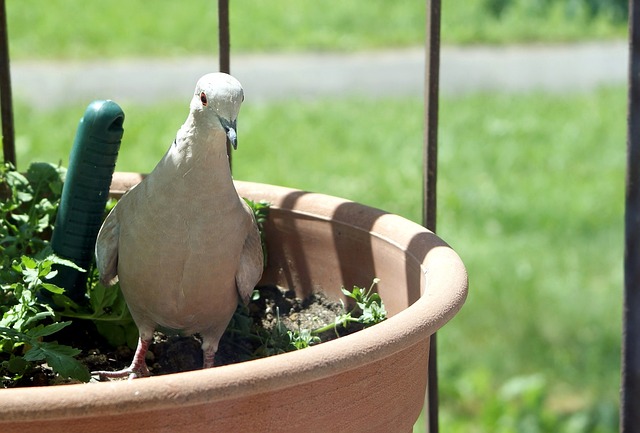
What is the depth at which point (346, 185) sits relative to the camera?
208 inches

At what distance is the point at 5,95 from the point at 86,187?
420mm

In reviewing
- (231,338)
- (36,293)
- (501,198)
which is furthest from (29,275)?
(501,198)

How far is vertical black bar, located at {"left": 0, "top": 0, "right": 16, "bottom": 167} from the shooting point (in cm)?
212

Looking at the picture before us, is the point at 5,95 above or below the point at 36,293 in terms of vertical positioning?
above

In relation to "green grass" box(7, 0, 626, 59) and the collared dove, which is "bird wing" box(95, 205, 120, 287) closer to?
the collared dove

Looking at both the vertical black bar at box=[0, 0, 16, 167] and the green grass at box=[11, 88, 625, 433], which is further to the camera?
the green grass at box=[11, 88, 625, 433]

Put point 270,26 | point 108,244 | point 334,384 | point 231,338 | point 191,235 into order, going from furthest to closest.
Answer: point 270,26
point 231,338
point 108,244
point 191,235
point 334,384

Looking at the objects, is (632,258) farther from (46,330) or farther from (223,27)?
(46,330)

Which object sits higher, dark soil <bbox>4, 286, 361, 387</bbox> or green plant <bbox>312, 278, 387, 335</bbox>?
green plant <bbox>312, 278, 387, 335</bbox>

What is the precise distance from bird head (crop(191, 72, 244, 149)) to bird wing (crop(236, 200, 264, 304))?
0.21m

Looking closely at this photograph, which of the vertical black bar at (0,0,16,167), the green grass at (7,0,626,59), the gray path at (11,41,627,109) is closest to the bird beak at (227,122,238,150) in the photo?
the vertical black bar at (0,0,16,167)

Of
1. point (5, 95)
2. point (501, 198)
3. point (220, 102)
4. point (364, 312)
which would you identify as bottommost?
point (501, 198)

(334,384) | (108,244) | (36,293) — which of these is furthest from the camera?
(36,293)

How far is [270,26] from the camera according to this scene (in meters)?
8.04
